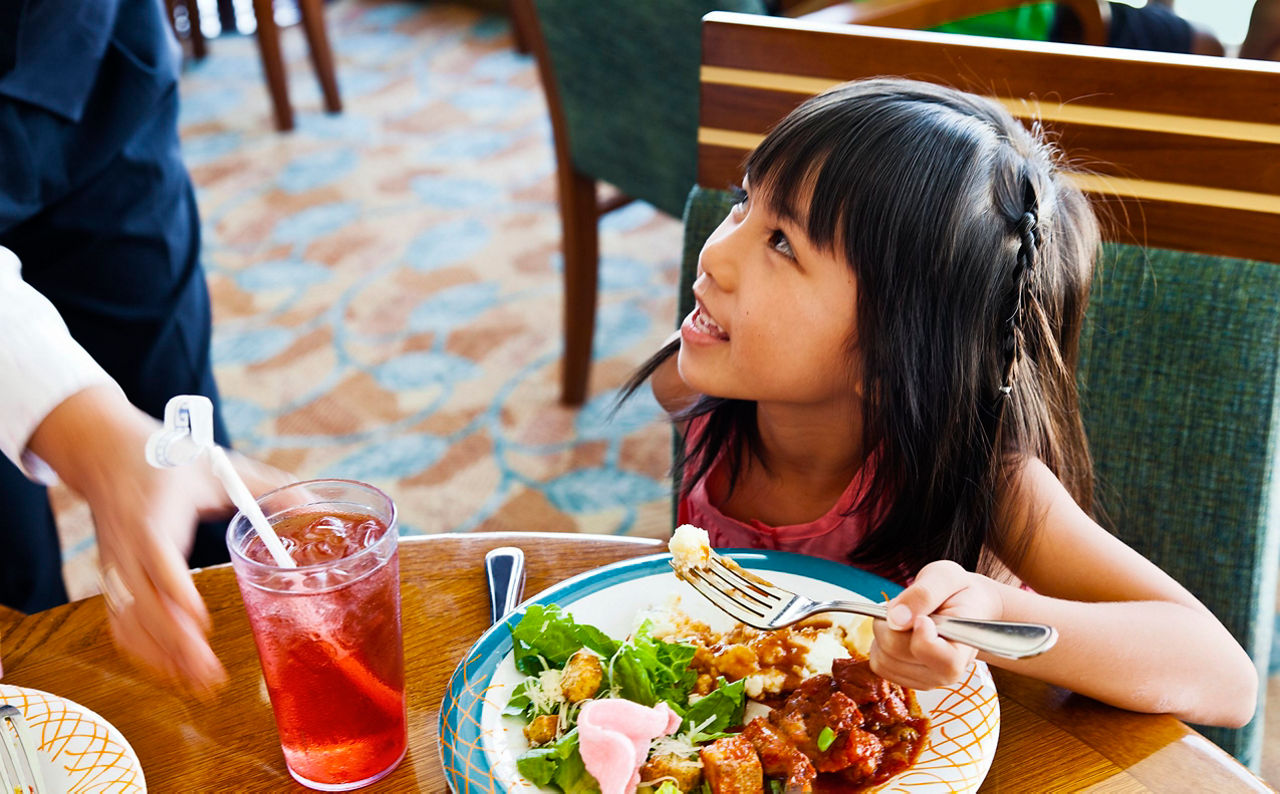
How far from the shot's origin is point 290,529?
2.48 ft

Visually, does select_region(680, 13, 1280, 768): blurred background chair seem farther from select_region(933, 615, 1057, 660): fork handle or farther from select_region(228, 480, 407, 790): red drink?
select_region(228, 480, 407, 790): red drink

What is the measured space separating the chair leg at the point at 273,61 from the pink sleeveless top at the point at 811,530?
10.8 feet

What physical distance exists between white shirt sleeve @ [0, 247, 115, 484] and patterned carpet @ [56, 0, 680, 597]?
1023mm

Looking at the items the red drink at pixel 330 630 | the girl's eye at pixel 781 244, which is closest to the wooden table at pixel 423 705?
the red drink at pixel 330 630

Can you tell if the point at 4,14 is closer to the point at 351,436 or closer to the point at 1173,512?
the point at 1173,512

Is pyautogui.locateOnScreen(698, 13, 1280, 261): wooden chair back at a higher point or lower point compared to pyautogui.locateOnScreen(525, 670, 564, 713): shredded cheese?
higher

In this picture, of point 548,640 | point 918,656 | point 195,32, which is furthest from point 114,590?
point 195,32

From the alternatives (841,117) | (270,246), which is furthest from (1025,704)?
(270,246)

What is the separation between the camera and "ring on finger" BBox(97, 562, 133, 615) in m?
0.74

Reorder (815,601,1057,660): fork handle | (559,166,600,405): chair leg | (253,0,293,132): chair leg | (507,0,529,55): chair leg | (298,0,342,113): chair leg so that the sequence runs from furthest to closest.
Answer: (507,0,529,55): chair leg
(298,0,342,113): chair leg
(253,0,293,132): chair leg
(559,166,600,405): chair leg
(815,601,1057,660): fork handle

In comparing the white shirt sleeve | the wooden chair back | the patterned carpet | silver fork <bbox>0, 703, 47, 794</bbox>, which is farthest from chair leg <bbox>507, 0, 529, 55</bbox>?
silver fork <bbox>0, 703, 47, 794</bbox>

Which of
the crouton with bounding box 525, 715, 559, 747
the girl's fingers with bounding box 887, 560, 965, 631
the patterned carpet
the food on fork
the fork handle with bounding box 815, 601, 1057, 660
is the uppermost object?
the fork handle with bounding box 815, 601, 1057, 660

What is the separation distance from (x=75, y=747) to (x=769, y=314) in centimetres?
62

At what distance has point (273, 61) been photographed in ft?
→ 13.1
